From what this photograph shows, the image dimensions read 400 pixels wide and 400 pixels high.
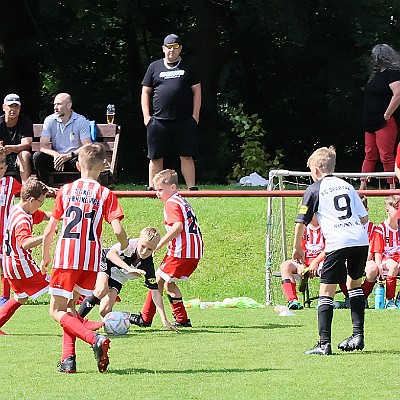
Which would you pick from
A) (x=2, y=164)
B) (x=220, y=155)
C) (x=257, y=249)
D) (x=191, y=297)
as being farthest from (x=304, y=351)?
(x=220, y=155)

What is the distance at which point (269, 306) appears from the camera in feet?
44.7

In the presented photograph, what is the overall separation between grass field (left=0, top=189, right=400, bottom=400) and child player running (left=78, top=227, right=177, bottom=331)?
1.18 ft

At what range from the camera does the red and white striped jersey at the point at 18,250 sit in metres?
10.8

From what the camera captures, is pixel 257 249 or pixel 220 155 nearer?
pixel 257 249

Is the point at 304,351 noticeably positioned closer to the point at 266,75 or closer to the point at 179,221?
the point at 179,221

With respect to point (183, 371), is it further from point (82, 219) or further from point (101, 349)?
point (82, 219)

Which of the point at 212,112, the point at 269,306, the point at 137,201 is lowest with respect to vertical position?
the point at 269,306

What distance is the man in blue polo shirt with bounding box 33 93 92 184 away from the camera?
49.3ft

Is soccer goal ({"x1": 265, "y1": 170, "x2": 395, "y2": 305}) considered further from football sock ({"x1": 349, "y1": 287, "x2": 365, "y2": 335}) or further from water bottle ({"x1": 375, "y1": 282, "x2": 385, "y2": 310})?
football sock ({"x1": 349, "y1": 287, "x2": 365, "y2": 335})

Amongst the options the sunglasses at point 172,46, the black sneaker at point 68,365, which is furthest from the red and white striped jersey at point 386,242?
the black sneaker at point 68,365

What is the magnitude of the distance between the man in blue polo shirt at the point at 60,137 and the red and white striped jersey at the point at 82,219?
633cm

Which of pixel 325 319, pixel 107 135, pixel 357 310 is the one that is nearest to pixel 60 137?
pixel 107 135

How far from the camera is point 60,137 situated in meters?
15.1

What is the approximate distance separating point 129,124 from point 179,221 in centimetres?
1589
